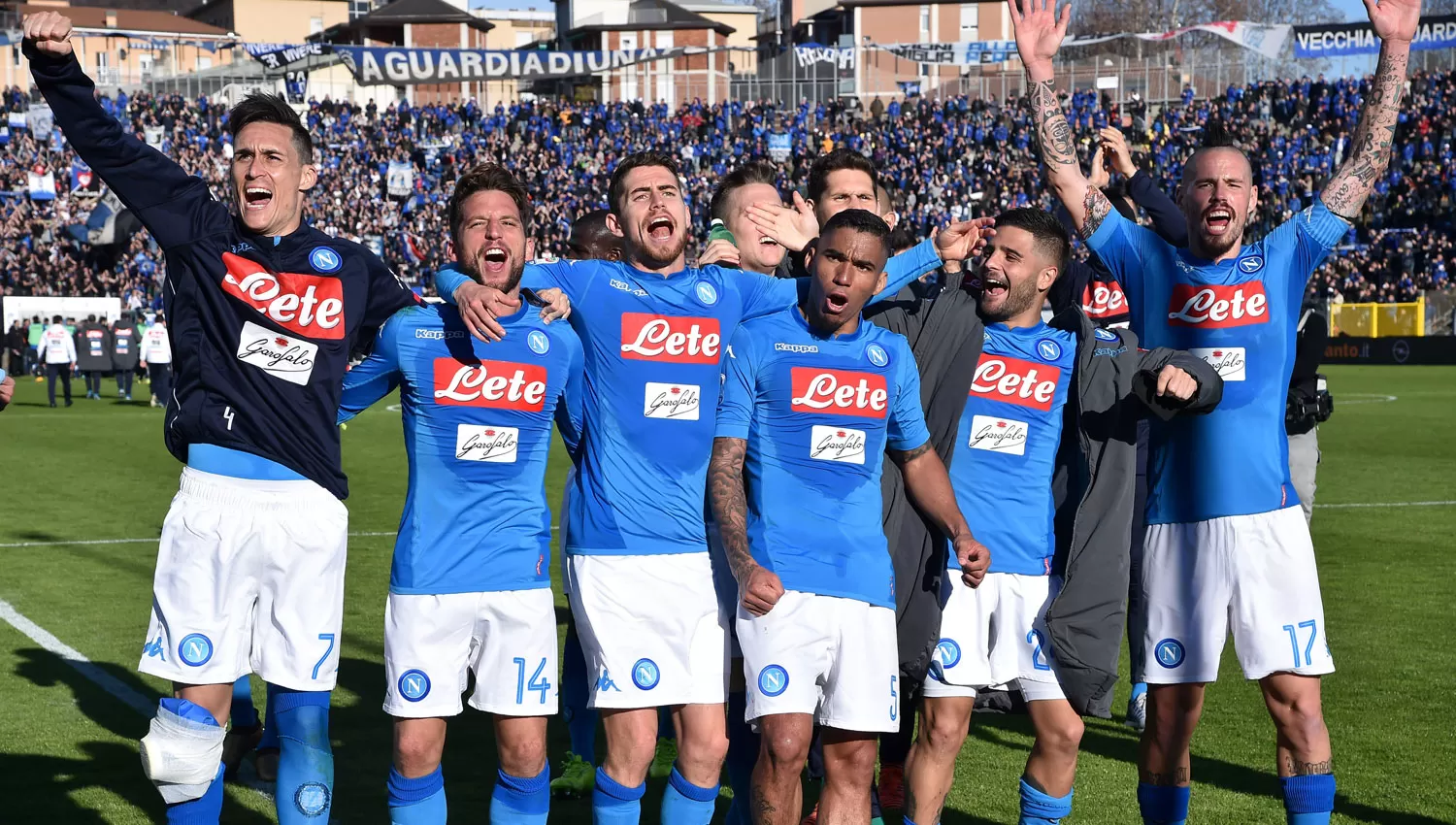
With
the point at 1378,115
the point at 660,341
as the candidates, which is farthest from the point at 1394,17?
the point at 660,341

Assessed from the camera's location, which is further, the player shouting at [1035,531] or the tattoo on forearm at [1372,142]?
the tattoo on forearm at [1372,142]

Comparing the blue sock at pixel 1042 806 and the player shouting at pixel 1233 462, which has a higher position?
the player shouting at pixel 1233 462

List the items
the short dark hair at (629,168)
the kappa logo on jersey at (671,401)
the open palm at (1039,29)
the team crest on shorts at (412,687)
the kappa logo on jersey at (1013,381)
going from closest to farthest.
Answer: the team crest on shorts at (412,687) → the kappa logo on jersey at (671,401) → the short dark hair at (629,168) → the kappa logo on jersey at (1013,381) → the open palm at (1039,29)

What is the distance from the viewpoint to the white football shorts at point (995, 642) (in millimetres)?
5273

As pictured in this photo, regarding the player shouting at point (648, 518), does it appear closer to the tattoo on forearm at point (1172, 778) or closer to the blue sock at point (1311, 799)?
the tattoo on forearm at point (1172, 778)

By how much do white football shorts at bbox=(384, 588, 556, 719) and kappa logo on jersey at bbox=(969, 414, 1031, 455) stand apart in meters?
1.70

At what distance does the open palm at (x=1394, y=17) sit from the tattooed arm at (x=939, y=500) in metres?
2.28

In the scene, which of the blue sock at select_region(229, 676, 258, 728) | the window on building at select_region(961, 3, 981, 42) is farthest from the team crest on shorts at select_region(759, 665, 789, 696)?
the window on building at select_region(961, 3, 981, 42)

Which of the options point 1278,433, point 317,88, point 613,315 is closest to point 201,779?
point 613,315

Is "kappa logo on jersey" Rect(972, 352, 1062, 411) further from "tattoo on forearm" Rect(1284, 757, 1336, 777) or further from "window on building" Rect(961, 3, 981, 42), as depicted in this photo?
"window on building" Rect(961, 3, 981, 42)

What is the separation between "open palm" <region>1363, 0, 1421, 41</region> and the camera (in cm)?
545

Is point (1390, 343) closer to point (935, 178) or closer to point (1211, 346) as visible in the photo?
point (935, 178)

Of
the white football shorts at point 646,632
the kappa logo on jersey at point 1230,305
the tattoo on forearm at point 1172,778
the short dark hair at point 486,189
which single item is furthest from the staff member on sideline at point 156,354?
the tattoo on forearm at point 1172,778

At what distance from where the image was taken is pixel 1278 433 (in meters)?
5.34
